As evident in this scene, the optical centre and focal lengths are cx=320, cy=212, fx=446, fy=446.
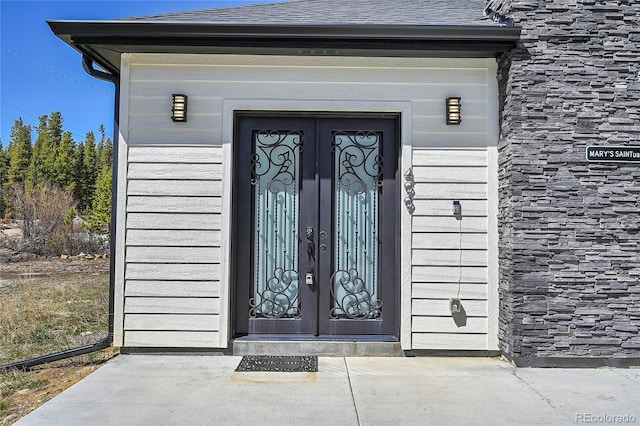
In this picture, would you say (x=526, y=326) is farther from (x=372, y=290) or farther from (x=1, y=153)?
(x=1, y=153)

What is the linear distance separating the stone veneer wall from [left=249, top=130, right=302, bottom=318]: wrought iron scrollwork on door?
5.89 ft

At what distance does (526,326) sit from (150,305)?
3099mm

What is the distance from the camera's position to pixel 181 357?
147 inches

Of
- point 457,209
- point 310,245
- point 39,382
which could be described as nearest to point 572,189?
point 457,209

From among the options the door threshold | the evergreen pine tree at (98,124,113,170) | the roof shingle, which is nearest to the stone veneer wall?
the roof shingle

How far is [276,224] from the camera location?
13.0 ft

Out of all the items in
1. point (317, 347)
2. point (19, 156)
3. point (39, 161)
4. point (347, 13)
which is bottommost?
point (317, 347)

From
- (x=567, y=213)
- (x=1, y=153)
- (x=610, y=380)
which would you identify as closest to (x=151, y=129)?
(x=567, y=213)

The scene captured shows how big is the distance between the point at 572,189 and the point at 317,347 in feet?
8.01

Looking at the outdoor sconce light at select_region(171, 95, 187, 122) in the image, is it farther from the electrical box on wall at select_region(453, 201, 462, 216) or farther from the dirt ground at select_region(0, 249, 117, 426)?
the electrical box on wall at select_region(453, 201, 462, 216)

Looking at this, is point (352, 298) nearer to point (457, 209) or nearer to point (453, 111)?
point (457, 209)

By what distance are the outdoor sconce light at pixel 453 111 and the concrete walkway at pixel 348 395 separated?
2.04 metres

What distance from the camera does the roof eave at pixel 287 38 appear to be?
3.47 metres

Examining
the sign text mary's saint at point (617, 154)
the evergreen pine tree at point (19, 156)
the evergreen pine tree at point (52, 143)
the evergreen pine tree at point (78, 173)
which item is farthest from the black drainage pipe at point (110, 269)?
the evergreen pine tree at point (19, 156)
